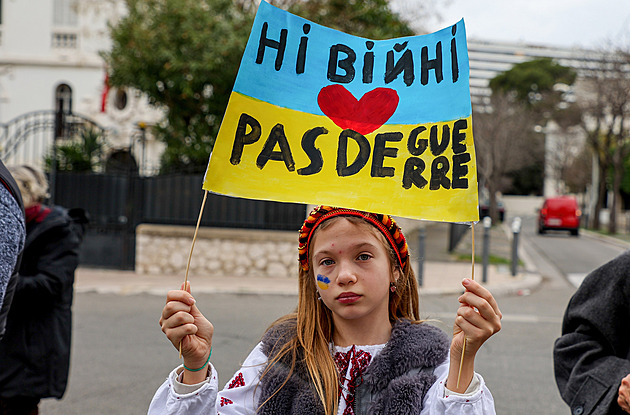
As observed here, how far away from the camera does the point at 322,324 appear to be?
77.5 inches

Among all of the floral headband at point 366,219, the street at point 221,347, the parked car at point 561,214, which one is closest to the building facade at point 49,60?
the parked car at point 561,214

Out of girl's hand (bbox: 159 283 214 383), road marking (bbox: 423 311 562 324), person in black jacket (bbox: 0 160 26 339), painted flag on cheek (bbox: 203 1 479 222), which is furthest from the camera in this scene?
road marking (bbox: 423 311 562 324)

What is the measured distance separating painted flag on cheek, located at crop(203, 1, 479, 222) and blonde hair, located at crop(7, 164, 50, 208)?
2.26 meters

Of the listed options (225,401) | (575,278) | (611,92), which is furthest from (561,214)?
(225,401)

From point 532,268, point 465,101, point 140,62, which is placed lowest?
point 532,268

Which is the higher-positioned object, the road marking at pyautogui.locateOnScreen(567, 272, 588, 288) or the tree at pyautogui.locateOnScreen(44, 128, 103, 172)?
the tree at pyautogui.locateOnScreen(44, 128, 103, 172)

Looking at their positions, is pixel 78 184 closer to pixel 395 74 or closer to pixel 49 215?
pixel 49 215

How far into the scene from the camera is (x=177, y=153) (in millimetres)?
13820

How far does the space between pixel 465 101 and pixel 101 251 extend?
38.5 feet

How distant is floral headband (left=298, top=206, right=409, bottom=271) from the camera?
1.90 m

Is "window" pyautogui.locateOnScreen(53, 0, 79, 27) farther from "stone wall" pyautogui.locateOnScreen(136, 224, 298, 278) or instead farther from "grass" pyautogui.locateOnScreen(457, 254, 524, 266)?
"grass" pyautogui.locateOnScreen(457, 254, 524, 266)

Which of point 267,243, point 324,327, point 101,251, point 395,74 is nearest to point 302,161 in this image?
point 395,74

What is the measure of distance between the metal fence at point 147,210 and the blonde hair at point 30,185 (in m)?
8.28

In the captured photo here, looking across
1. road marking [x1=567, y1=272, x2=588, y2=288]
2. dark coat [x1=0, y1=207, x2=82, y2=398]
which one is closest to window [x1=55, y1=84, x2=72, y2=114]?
road marking [x1=567, y1=272, x2=588, y2=288]
